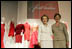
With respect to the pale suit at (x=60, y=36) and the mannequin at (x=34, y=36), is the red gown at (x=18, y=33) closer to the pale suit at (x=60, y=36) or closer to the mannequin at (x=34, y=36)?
the mannequin at (x=34, y=36)

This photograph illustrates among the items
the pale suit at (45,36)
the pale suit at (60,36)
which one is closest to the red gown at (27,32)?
the pale suit at (45,36)

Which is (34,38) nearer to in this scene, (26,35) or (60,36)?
(26,35)

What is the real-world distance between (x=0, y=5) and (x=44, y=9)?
0.49 m

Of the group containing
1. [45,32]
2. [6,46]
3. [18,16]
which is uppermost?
[18,16]

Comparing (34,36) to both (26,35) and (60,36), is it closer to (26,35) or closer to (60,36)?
(26,35)

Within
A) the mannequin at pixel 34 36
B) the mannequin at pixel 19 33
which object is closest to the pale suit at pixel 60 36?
the mannequin at pixel 34 36

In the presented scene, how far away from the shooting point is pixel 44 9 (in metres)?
1.62

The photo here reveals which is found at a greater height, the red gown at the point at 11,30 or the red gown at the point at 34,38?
the red gown at the point at 11,30

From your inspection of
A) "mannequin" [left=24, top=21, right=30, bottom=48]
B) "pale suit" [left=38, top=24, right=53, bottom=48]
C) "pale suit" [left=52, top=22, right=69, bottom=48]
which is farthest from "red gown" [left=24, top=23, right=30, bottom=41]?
"pale suit" [left=52, top=22, right=69, bottom=48]

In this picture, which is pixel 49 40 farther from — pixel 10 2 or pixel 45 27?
pixel 10 2

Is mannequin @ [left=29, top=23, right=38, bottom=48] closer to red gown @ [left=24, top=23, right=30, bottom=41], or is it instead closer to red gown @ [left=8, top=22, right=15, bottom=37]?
red gown @ [left=24, top=23, right=30, bottom=41]

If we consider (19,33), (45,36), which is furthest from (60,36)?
(19,33)

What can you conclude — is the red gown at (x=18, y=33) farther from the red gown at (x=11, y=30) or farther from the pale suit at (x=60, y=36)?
the pale suit at (x=60, y=36)

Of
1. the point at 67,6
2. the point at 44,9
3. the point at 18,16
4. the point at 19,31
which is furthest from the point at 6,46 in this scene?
the point at 67,6
